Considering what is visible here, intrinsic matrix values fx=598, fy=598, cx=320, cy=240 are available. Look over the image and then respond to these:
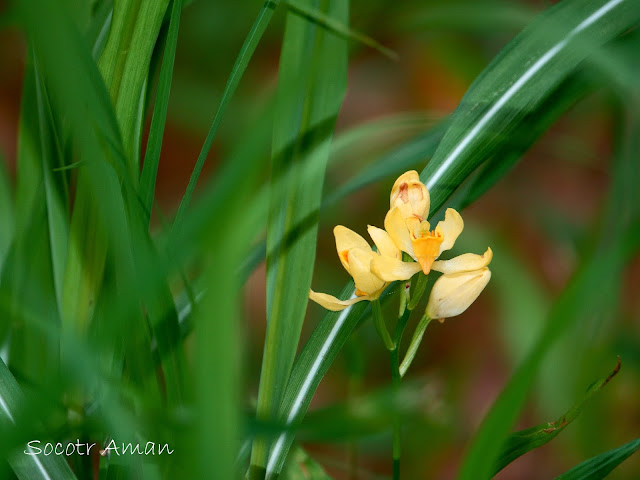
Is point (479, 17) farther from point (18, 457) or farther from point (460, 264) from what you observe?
point (18, 457)

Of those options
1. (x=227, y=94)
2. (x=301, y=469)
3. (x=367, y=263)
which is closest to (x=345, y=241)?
(x=367, y=263)

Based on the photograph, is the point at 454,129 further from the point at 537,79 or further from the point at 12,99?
the point at 12,99

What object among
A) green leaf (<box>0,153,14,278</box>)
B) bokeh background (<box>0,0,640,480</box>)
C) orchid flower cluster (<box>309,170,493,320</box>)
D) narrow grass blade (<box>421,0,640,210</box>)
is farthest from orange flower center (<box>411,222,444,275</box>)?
green leaf (<box>0,153,14,278</box>)

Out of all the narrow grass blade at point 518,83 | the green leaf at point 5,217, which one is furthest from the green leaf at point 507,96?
the green leaf at point 5,217

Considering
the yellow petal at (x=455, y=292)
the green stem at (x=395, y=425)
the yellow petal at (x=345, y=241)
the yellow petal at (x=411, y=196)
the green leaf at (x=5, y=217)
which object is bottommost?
the green stem at (x=395, y=425)

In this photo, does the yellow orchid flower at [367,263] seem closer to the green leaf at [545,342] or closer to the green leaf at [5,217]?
the green leaf at [545,342]

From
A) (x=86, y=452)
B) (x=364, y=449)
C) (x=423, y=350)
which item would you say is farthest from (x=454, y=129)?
(x=423, y=350)

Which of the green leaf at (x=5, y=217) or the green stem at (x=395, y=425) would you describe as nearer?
the green stem at (x=395, y=425)
